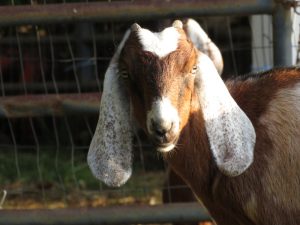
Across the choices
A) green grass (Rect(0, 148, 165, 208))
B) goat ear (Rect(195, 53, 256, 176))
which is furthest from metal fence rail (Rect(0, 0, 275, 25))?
green grass (Rect(0, 148, 165, 208))

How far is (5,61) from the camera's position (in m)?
11.4

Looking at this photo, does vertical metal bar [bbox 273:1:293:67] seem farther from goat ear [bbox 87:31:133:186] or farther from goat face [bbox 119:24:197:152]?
goat ear [bbox 87:31:133:186]

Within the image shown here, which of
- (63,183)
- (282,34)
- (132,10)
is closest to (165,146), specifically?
(132,10)

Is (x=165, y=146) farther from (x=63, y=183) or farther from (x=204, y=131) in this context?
(x=63, y=183)

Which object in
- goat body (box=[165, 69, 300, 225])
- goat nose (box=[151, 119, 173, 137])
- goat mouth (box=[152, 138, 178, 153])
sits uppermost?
goat nose (box=[151, 119, 173, 137])

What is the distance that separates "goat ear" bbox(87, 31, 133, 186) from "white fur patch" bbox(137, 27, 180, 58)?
0.29 metres

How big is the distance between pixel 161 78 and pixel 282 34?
1.26 m

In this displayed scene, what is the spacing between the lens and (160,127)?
461 cm

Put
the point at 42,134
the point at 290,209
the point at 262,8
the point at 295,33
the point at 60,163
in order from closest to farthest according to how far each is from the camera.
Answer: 1. the point at 290,209
2. the point at 262,8
3. the point at 295,33
4. the point at 60,163
5. the point at 42,134

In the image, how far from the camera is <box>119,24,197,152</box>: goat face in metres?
4.67

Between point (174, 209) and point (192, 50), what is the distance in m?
1.31

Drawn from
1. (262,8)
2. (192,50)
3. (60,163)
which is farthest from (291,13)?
(60,163)

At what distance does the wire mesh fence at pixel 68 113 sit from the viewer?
259 inches

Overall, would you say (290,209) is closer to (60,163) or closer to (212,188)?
(212,188)
